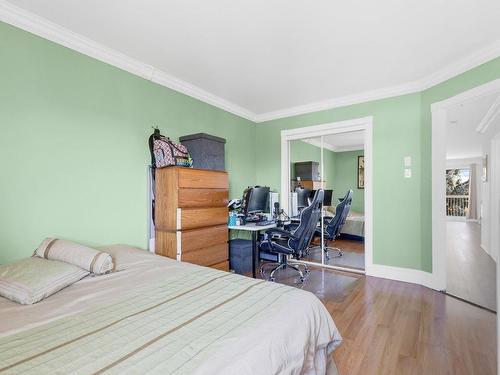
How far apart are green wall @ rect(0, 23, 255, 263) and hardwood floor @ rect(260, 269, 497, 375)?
7.40 ft

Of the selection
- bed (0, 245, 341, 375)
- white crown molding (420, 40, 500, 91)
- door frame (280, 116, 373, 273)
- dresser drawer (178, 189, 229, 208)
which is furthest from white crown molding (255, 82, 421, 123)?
bed (0, 245, 341, 375)

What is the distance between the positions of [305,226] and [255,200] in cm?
96

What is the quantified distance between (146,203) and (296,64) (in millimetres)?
2302

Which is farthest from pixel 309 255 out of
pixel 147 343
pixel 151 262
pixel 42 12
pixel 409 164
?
pixel 42 12

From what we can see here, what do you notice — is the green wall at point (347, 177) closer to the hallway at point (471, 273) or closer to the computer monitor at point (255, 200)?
the computer monitor at point (255, 200)

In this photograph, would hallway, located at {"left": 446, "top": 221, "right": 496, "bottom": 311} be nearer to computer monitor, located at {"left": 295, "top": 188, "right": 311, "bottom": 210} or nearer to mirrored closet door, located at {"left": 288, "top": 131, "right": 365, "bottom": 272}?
mirrored closet door, located at {"left": 288, "top": 131, "right": 365, "bottom": 272}

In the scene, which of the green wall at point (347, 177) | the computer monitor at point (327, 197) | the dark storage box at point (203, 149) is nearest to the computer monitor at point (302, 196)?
the computer monitor at point (327, 197)

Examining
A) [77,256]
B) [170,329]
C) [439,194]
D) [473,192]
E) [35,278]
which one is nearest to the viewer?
[170,329]

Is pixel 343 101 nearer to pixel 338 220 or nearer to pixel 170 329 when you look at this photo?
pixel 338 220

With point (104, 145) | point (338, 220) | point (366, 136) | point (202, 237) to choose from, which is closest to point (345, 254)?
point (338, 220)

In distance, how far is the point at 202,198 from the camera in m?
2.75

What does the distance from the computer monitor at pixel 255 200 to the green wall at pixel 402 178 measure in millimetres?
1583

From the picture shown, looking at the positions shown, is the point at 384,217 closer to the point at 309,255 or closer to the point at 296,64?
the point at 309,255

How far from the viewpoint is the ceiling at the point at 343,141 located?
368cm
